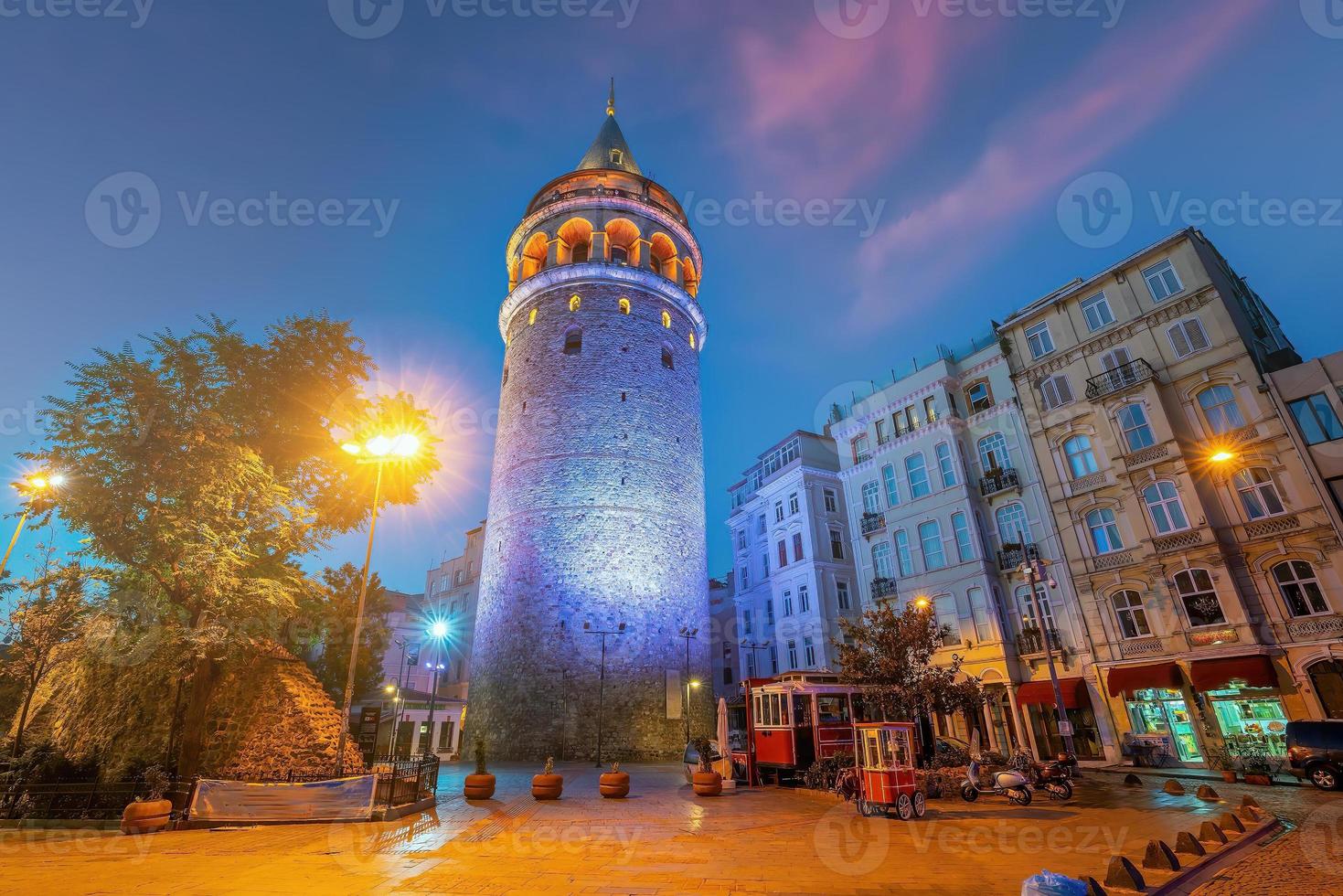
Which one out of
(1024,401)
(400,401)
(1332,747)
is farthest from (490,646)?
(1332,747)

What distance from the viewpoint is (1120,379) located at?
22.1m

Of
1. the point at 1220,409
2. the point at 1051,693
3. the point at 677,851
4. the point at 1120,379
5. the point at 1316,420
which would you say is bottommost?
the point at 677,851

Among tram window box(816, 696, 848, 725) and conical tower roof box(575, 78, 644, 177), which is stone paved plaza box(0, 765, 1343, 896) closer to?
tram window box(816, 696, 848, 725)

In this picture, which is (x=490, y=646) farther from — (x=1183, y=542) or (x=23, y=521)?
(x=1183, y=542)

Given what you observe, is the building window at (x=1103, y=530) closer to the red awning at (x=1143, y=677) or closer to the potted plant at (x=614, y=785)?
the red awning at (x=1143, y=677)

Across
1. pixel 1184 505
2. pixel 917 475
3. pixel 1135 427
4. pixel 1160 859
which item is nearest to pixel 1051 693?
pixel 1184 505

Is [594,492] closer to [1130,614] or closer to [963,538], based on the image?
[963,538]

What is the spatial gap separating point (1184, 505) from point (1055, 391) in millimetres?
6172

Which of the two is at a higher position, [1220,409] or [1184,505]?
[1220,409]

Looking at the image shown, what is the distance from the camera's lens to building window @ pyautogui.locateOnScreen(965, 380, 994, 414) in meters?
26.3

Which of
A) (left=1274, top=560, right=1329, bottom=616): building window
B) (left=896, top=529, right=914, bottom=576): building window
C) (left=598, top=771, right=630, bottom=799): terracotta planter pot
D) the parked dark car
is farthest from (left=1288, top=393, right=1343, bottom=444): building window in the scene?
(left=598, top=771, right=630, bottom=799): terracotta planter pot

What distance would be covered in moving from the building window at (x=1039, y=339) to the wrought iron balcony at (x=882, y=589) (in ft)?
37.5

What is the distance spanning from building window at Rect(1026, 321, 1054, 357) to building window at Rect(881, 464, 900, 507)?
767cm

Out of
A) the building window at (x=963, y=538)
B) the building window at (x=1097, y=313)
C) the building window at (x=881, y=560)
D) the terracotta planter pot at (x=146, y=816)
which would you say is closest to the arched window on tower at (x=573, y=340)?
the building window at (x=881, y=560)
